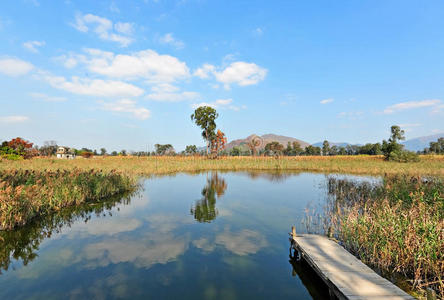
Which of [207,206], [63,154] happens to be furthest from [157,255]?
[63,154]

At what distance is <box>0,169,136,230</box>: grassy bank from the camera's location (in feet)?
32.7

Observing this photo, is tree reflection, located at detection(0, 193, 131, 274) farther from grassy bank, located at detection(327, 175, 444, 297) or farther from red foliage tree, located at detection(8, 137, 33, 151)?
red foliage tree, located at detection(8, 137, 33, 151)

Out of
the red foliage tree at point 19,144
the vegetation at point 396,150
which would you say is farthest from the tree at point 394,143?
the red foliage tree at point 19,144

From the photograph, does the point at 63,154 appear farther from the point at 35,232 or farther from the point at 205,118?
the point at 35,232

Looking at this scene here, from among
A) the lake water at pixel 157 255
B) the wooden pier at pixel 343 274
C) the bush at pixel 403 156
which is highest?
the bush at pixel 403 156

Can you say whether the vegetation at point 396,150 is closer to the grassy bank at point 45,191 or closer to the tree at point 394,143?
the tree at point 394,143

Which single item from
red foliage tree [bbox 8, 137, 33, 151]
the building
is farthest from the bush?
the building

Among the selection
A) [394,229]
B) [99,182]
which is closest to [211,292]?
[394,229]

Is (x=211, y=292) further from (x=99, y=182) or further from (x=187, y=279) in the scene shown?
(x=99, y=182)

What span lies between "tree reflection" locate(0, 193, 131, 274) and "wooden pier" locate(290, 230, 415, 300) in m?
9.59

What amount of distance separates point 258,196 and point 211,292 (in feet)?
43.0

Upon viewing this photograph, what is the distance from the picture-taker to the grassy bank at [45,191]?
9977mm

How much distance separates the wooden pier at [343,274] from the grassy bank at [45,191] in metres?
12.4

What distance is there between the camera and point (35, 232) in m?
10.1
